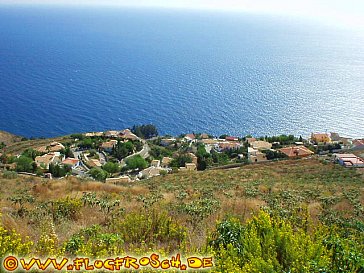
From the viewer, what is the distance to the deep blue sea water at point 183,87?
184 feet

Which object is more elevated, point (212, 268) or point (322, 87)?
point (212, 268)

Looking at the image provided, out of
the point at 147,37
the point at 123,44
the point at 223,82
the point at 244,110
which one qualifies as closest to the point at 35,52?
the point at 123,44

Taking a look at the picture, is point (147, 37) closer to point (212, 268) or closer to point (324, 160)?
point (324, 160)

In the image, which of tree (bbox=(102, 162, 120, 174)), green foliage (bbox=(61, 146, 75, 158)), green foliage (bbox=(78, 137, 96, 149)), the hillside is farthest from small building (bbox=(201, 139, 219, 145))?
the hillside

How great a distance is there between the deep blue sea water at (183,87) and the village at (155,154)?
10.4 metres

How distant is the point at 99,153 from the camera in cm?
4012

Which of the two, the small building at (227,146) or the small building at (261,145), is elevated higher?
the small building at (261,145)

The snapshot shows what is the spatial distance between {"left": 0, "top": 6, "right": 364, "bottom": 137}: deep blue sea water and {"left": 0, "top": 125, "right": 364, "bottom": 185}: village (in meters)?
10.4

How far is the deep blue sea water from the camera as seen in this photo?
5594 cm

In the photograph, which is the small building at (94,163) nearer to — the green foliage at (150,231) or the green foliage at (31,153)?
the green foliage at (31,153)

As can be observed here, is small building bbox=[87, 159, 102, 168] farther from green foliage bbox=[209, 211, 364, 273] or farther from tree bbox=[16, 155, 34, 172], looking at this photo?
green foliage bbox=[209, 211, 364, 273]

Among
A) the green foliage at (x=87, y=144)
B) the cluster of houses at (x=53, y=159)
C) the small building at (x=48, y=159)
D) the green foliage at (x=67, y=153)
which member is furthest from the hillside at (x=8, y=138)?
the small building at (x=48, y=159)

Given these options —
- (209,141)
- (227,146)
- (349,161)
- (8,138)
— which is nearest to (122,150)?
(209,141)

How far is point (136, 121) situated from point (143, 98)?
1143 centimetres
